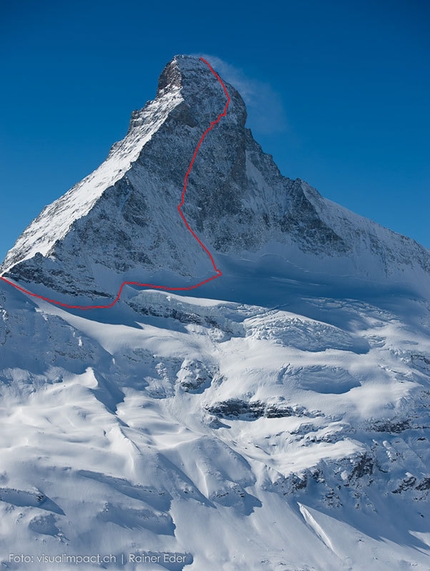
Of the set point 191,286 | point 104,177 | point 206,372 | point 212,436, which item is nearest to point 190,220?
point 191,286

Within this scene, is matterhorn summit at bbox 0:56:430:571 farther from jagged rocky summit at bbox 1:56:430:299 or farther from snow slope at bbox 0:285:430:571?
jagged rocky summit at bbox 1:56:430:299

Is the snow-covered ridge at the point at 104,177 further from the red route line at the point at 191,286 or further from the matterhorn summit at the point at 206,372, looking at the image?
the red route line at the point at 191,286

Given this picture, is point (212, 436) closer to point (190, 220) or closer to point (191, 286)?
point (191, 286)

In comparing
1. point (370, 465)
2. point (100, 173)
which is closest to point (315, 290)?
point (370, 465)

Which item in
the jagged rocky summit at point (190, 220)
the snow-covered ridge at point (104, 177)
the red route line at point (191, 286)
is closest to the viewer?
the red route line at point (191, 286)

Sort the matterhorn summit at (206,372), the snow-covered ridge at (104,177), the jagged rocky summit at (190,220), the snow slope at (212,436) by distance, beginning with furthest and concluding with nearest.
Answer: the snow-covered ridge at (104,177), the jagged rocky summit at (190,220), the matterhorn summit at (206,372), the snow slope at (212,436)

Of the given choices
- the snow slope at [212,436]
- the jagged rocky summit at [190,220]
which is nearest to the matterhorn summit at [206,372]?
the snow slope at [212,436]
